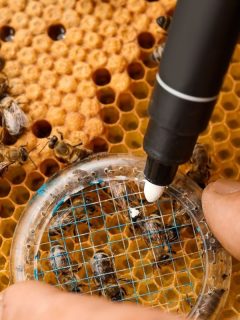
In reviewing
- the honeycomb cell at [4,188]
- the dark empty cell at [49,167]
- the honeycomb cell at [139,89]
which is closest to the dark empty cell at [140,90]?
the honeycomb cell at [139,89]

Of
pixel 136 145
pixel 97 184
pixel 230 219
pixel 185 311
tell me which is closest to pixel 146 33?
pixel 136 145

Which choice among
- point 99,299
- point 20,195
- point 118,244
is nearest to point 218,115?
point 118,244

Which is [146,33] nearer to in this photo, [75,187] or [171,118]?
[75,187]

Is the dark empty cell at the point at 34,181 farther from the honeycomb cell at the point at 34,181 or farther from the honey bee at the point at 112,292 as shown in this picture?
the honey bee at the point at 112,292

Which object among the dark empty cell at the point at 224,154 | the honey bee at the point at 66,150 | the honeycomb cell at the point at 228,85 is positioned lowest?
the honey bee at the point at 66,150

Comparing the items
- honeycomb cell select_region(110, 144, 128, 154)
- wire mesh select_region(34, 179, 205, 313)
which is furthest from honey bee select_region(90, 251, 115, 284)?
honeycomb cell select_region(110, 144, 128, 154)

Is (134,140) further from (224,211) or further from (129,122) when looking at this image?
(224,211)
